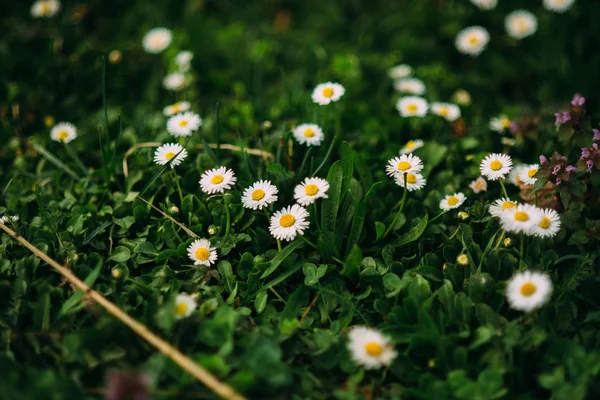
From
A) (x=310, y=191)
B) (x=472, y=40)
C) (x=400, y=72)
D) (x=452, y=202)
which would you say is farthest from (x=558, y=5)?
(x=310, y=191)

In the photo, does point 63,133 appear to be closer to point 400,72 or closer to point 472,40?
point 400,72

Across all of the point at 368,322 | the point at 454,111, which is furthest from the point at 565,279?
the point at 454,111

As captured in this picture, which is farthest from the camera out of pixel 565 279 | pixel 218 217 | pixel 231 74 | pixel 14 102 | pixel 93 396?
pixel 231 74

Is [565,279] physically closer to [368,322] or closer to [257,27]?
[368,322]

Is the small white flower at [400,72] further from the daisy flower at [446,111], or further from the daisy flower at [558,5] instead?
the daisy flower at [558,5]

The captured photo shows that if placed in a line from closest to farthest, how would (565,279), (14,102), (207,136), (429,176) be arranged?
(565,279) → (429,176) → (207,136) → (14,102)

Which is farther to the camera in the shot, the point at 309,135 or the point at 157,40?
the point at 157,40
